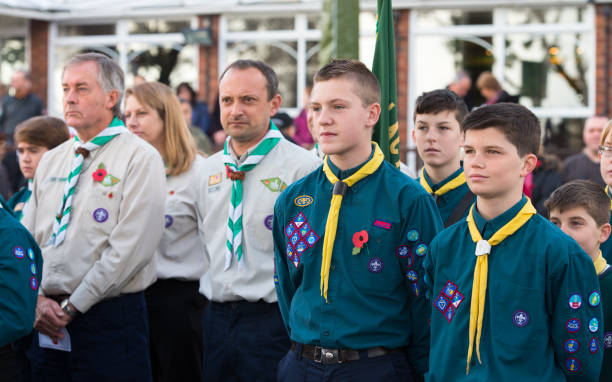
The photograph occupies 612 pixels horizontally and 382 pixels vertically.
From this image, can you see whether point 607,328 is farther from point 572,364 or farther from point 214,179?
point 214,179

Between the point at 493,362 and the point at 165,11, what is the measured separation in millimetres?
13701

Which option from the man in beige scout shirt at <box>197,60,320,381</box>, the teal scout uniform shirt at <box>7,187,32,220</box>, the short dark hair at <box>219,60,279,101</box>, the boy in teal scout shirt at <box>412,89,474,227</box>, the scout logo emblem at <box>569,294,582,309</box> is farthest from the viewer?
the teal scout uniform shirt at <box>7,187,32,220</box>

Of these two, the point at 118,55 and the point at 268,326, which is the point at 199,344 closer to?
the point at 268,326

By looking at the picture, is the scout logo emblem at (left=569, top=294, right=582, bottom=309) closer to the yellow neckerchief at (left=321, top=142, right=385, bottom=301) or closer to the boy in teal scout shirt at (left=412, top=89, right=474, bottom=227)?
the yellow neckerchief at (left=321, top=142, right=385, bottom=301)

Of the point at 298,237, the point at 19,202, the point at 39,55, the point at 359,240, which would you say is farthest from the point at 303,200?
the point at 39,55

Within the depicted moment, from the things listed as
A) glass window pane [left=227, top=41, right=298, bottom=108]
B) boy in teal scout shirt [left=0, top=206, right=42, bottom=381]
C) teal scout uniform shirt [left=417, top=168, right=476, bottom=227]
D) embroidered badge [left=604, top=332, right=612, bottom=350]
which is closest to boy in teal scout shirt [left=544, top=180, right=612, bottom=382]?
Result: embroidered badge [left=604, top=332, right=612, bottom=350]

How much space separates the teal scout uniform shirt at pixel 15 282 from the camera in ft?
11.8

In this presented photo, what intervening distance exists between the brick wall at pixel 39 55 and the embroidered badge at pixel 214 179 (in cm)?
1338

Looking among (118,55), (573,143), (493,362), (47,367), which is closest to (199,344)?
(47,367)

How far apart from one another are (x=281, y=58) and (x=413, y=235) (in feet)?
40.5

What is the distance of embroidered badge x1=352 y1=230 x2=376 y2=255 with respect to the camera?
3.30 metres

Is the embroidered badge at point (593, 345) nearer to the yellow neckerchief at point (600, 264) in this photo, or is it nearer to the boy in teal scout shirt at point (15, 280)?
the yellow neckerchief at point (600, 264)

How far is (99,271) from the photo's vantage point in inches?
165

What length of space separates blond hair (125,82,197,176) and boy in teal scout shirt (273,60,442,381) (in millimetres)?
2107
